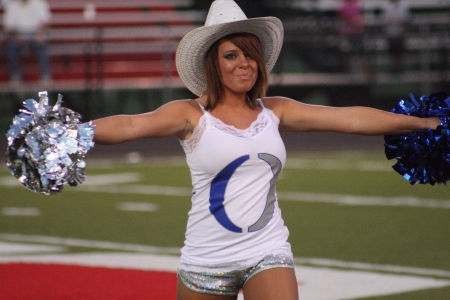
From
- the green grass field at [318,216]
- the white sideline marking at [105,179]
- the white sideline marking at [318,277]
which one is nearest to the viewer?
the white sideline marking at [318,277]

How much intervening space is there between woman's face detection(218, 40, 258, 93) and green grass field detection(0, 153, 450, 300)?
2.13 metres

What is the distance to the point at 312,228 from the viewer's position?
8.11 meters

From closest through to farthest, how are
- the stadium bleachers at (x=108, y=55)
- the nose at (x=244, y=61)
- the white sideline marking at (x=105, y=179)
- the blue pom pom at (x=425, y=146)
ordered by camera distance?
the nose at (x=244, y=61) → the blue pom pom at (x=425, y=146) → the white sideline marking at (x=105, y=179) → the stadium bleachers at (x=108, y=55)

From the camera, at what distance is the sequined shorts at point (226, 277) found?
152 inches

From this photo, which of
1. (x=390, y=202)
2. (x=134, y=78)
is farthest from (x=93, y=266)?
(x=134, y=78)

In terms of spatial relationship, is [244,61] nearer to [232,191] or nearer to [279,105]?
[279,105]

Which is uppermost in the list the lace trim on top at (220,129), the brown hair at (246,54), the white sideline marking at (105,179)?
the brown hair at (246,54)

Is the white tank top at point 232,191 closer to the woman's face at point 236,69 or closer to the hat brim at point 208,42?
the woman's face at point 236,69

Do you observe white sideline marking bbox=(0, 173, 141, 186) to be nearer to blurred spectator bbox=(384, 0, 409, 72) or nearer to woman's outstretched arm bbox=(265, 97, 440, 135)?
blurred spectator bbox=(384, 0, 409, 72)

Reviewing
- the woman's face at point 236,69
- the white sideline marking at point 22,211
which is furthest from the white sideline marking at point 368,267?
the white sideline marking at point 22,211

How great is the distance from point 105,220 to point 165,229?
82 cm

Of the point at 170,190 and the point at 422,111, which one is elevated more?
the point at 422,111

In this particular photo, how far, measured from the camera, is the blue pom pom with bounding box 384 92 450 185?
4.21 meters

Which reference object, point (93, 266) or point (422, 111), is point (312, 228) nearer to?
point (93, 266)
